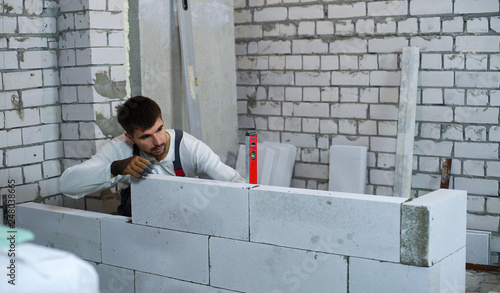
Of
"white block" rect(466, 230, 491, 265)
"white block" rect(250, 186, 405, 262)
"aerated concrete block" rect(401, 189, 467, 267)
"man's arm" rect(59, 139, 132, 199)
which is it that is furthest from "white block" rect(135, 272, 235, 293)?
"white block" rect(466, 230, 491, 265)

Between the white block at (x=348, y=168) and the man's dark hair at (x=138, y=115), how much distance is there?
88.5 inches

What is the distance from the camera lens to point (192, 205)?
321 cm

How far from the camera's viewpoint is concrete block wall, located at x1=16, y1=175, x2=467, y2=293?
8.64ft

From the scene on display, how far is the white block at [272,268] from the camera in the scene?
2822 mm

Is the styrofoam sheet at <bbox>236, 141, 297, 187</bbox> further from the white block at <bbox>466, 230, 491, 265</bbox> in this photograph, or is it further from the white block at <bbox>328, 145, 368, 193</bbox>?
the white block at <bbox>466, 230, 491, 265</bbox>

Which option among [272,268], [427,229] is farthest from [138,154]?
[427,229]

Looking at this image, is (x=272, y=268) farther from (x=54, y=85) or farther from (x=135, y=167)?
(x=54, y=85)

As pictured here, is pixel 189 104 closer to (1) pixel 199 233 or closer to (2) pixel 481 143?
(1) pixel 199 233

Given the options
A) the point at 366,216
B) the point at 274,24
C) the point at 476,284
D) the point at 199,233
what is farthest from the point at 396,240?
the point at 274,24

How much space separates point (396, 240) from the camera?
263 centimetres

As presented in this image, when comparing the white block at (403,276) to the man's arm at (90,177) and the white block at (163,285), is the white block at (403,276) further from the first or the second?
the man's arm at (90,177)

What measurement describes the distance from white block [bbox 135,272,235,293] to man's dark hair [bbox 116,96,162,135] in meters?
0.88

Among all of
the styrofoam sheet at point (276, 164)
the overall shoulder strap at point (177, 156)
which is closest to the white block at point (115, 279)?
the overall shoulder strap at point (177, 156)

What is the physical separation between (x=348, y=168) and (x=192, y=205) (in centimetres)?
244
